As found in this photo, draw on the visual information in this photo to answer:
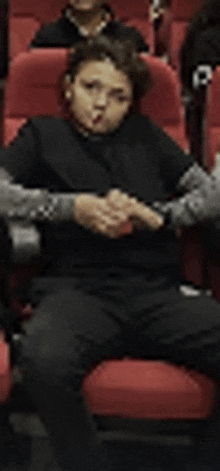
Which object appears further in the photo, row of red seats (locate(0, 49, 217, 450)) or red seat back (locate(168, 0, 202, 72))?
red seat back (locate(168, 0, 202, 72))

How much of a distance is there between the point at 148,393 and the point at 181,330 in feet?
0.25

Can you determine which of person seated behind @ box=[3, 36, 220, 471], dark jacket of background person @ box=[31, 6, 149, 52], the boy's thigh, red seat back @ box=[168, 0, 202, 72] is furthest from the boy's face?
red seat back @ box=[168, 0, 202, 72]

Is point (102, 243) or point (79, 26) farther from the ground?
point (79, 26)

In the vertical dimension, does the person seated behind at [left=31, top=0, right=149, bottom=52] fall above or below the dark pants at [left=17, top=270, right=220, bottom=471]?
above

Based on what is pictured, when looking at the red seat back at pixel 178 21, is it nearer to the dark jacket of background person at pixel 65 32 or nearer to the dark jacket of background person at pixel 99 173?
the dark jacket of background person at pixel 65 32

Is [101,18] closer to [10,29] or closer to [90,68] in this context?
[10,29]

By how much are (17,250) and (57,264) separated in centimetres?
8

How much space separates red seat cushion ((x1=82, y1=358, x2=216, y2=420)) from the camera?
0.72 metres

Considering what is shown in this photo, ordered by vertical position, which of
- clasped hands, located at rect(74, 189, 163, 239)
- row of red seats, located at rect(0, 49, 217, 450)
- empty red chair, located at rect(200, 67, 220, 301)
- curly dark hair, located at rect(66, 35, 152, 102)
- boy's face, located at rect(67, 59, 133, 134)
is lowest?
row of red seats, located at rect(0, 49, 217, 450)

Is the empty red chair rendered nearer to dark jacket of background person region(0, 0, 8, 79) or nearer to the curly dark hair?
the curly dark hair

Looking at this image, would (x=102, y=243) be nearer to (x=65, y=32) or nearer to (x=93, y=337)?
(x=93, y=337)

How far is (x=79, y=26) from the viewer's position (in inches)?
60.2

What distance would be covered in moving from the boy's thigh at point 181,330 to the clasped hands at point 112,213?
0.28 feet

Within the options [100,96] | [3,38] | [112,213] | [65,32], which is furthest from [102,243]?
[3,38]
